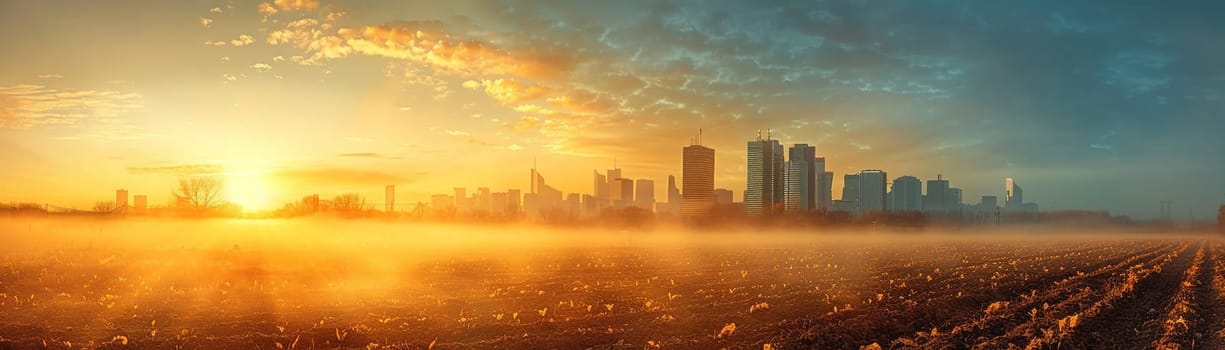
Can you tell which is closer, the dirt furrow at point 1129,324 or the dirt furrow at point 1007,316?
the dirt furrow at point 1007,316

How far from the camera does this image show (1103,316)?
2531cm

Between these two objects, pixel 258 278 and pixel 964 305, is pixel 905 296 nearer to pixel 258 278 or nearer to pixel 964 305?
pixel 964 305

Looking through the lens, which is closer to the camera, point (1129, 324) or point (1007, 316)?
point (1129, 324)

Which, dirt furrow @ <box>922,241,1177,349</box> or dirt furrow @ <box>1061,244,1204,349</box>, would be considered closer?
dirt furrow @ <box>922,241,1177,349</box>

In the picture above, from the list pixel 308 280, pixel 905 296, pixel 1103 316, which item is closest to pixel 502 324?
pixel 905 296

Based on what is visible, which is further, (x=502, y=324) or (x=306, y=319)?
(x=306, y=319)

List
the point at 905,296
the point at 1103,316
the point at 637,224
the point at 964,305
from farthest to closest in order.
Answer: the point at 637,224 < the point at 905,296 < the point at 964,305 < the point at 1103,316

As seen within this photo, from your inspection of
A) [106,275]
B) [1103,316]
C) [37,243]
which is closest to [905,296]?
[1103,316]

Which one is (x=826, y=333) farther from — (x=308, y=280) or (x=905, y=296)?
(x=308, y=280)

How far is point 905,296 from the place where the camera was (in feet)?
102

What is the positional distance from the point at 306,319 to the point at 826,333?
16.0 m

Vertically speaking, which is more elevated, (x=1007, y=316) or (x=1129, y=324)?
(x=1007, y=316)

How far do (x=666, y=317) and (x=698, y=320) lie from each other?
1.09 metres

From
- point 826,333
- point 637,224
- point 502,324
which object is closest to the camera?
point 826,333
